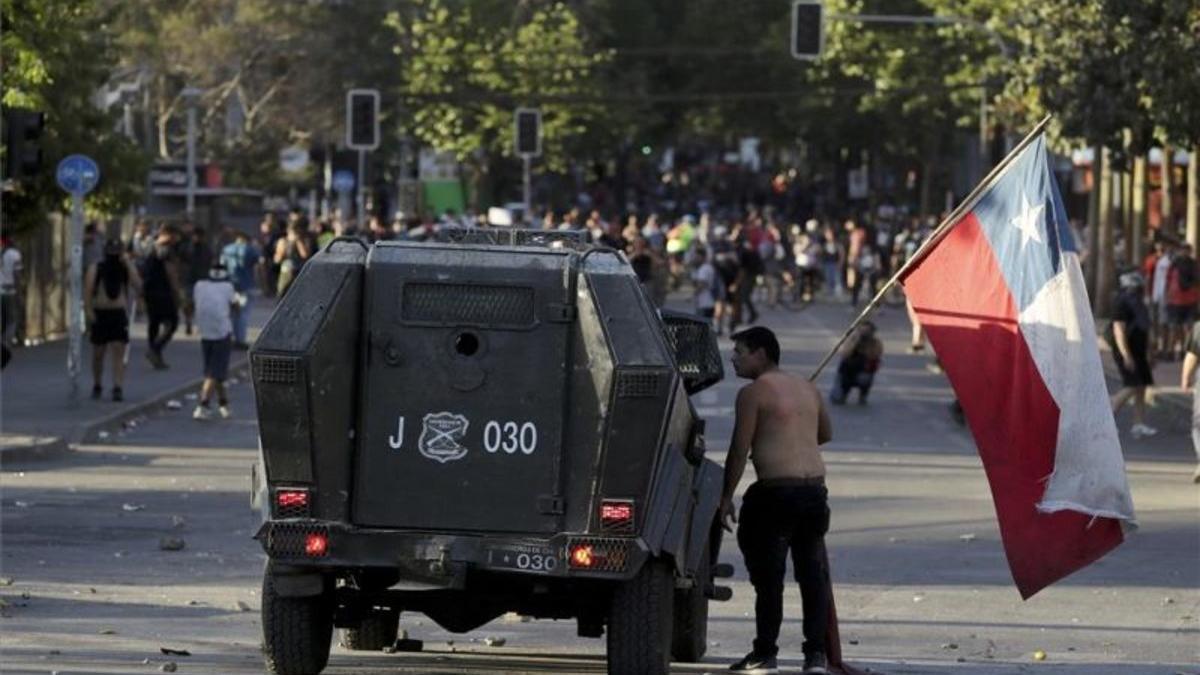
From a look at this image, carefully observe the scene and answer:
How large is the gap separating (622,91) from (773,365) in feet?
246

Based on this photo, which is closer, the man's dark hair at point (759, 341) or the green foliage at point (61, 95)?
the man's dark hair at point (759, 341)

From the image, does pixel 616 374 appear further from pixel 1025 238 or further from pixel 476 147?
pixel 476 147

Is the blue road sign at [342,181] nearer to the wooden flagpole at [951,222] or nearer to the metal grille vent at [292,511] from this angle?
the wooden flagpole at [951,222]

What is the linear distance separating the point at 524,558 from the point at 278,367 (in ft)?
4.02

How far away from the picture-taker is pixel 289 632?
10977 mm

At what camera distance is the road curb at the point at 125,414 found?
81.1 feet

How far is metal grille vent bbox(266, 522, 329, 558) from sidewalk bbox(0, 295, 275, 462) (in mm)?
12462

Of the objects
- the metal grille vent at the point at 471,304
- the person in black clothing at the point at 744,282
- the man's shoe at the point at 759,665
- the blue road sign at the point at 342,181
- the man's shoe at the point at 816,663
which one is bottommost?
the blue road sign at the point at 342,181

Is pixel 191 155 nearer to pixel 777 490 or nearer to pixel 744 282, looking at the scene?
pixel 744 282

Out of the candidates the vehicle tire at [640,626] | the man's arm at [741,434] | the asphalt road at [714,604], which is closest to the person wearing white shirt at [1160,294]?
the asphalt road at [714,604]

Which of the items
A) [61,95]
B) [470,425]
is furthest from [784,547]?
[61,95]

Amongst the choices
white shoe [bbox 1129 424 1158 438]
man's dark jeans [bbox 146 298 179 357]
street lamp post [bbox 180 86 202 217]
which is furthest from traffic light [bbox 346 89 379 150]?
white shoe [bbox 1129 424 1158 438]

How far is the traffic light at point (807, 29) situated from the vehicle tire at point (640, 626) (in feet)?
121

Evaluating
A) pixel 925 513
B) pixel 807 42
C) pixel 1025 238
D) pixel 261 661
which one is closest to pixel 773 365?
pixel 1025 238
